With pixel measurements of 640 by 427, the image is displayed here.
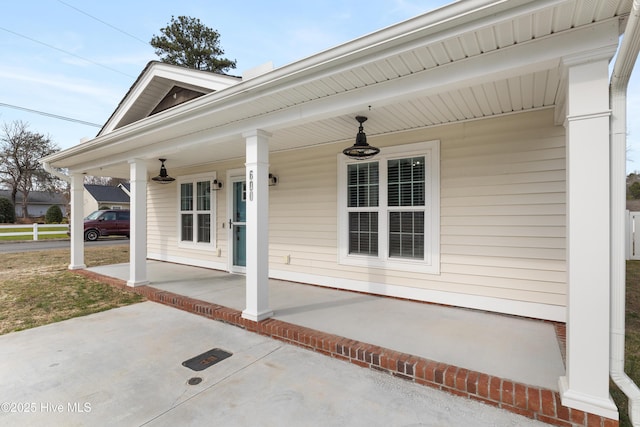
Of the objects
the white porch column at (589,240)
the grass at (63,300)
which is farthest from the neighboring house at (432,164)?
the grass at (63,300)

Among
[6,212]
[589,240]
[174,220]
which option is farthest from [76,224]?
[6,212]

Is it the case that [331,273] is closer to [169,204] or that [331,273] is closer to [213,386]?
[213,386]

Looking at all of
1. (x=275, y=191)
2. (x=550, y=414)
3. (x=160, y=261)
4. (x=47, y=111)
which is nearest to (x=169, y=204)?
(x=160, y=261)

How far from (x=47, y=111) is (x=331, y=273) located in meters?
14.8

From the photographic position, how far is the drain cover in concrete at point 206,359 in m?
2.77

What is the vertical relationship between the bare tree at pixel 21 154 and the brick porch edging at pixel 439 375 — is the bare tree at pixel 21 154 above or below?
above

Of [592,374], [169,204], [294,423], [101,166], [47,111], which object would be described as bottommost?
[294,423]

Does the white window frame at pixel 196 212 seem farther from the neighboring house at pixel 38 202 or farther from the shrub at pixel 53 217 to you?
the neighboring house at pixel 38 202

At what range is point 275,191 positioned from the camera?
5863mm

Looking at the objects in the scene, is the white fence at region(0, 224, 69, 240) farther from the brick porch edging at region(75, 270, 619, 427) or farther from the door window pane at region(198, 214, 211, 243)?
the brick porch edging at region(75, 270, 619, 427)

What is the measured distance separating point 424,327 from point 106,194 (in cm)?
2799

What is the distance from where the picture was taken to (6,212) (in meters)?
22.5

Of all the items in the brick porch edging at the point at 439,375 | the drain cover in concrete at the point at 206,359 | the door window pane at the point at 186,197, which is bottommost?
the drain cover in concrete at the point at 206,359

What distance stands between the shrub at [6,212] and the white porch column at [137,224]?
2516 centimetres
